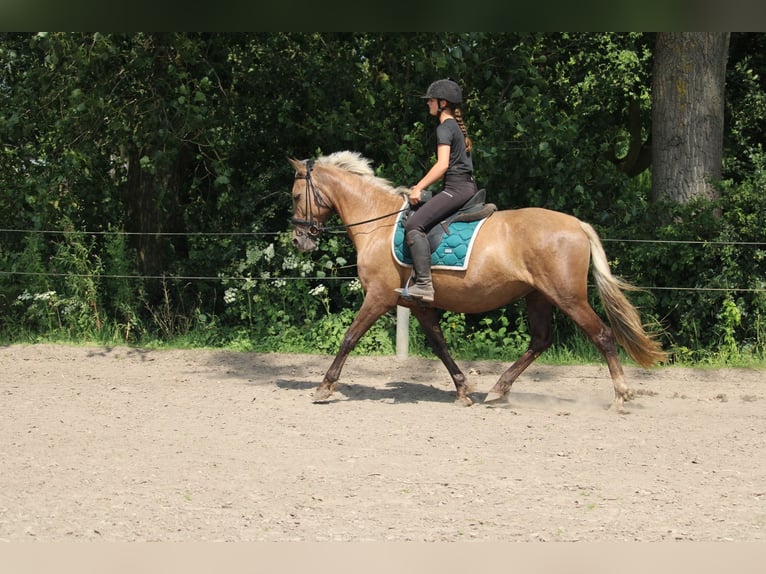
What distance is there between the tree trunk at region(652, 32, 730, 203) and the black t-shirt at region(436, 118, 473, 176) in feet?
13.8

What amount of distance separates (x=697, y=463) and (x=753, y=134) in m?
7.90

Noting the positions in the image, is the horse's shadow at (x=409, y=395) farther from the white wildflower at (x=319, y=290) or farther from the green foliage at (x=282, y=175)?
the white wildflower at (x=319, y=290)

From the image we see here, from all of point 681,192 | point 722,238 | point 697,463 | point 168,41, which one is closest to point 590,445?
point 697,463

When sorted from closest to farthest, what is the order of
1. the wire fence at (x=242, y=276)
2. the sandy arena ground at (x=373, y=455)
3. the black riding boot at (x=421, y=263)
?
1. the sandy arena ground at (x=373, y=455)
2. the black riding boot at (x=421, y=263)
3. the wire fence at (x=242, y=276)

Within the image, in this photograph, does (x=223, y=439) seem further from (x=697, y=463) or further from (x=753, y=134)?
(x=753, y=134)

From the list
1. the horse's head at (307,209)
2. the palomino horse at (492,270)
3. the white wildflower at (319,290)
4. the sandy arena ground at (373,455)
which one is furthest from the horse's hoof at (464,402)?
the white wildflower at (319,290)

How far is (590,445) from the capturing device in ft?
21.2

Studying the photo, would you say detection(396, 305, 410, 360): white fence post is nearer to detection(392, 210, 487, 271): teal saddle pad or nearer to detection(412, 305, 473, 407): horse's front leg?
detection(412, 305, 473, 407): horse's front leg

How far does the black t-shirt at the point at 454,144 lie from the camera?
735 centimetres

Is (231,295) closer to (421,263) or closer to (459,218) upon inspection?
(421,263)

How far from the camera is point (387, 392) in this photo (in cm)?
858

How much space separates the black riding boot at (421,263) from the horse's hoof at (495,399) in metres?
1.10

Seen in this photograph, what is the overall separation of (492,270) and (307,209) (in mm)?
1831

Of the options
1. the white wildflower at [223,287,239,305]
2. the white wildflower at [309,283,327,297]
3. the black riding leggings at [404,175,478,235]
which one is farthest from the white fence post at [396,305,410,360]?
the black riding leggings at [404,175,478,235]
